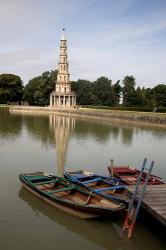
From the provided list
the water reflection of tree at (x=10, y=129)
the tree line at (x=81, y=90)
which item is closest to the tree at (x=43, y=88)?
the tree line at (x=81, y=90)

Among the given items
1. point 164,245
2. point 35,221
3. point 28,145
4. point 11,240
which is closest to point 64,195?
point 35,221

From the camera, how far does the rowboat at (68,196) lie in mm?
13336

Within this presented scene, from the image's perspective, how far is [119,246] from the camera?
40.1 feet

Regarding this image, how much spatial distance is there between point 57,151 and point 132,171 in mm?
11111

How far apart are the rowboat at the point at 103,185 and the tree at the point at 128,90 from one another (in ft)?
283

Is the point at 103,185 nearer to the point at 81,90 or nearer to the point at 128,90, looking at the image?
the point at 128,90

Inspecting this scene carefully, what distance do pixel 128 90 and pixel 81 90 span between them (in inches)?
736

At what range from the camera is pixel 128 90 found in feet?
364

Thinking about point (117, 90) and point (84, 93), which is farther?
point (117, 90)

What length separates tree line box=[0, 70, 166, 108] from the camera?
365 feet

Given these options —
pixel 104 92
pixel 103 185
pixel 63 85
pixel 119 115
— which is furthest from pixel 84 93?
pixel 103 185

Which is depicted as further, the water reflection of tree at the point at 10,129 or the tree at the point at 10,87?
the tree at the point at 10,87

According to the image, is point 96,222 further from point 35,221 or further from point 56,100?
point 56,100

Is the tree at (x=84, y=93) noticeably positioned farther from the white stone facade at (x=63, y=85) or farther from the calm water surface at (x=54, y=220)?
the calm water surface at (x=54, y=220)
